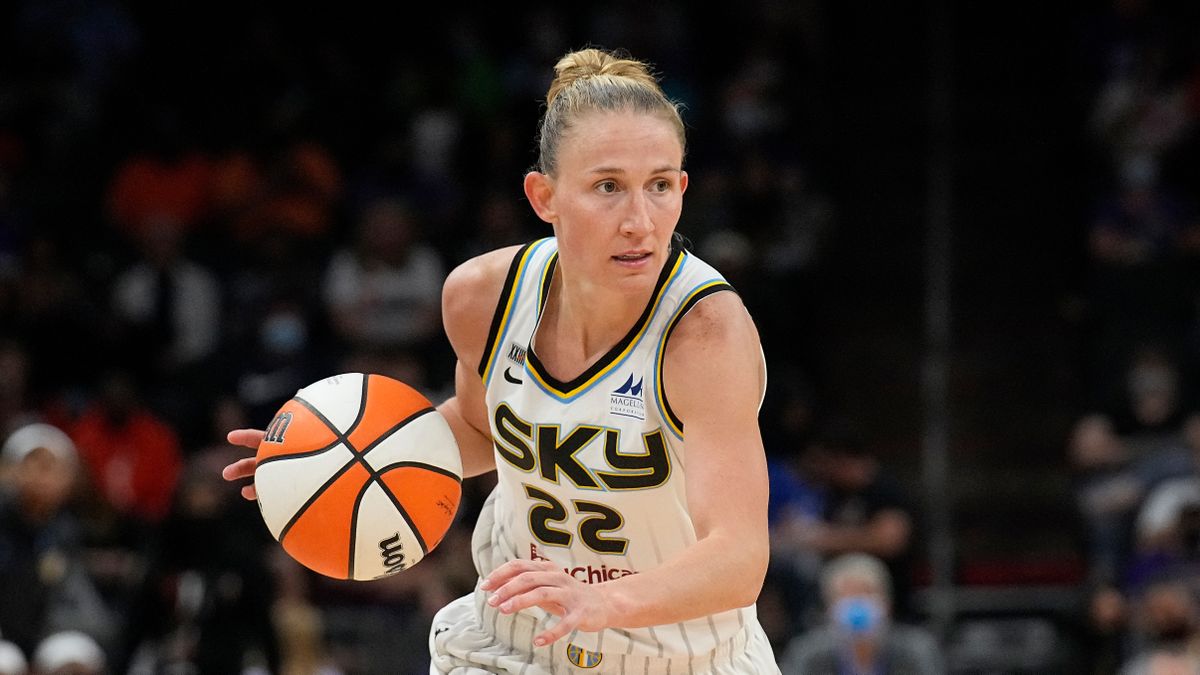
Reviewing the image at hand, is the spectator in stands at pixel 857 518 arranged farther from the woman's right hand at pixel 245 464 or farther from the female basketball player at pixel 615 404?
the woman's right hand at pixel 245 464

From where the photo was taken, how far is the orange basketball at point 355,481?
4.10 metres

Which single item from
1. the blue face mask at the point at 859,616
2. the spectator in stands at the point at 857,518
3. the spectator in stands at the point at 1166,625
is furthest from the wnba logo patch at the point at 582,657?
the spectator in stands at the point at 857,518

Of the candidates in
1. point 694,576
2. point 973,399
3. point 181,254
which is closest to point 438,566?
point 181,254

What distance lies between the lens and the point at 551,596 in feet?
10.7

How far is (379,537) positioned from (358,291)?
6.94m

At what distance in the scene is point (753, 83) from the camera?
12.6 meters

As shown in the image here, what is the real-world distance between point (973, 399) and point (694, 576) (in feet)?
27.5

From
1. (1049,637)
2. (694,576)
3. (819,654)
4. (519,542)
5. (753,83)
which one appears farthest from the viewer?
(753,83)

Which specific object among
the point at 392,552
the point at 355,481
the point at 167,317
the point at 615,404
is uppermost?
→ the point at 167,317

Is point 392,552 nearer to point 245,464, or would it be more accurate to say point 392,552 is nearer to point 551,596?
point 245,464

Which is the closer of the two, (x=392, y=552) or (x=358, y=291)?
(x=392, y=552)

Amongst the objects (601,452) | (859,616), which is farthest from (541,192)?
(859,616)

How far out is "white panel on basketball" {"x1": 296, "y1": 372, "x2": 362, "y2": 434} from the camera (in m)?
4.21

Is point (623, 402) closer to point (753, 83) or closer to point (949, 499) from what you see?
point (949, 499)
